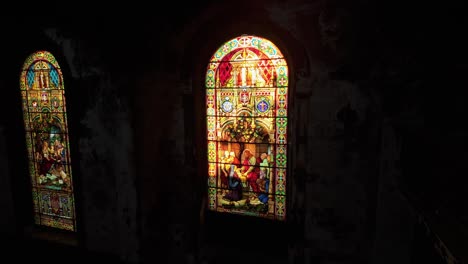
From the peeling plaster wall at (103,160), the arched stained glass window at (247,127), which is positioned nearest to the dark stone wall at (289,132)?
the peeling plaster wall at (103,160)

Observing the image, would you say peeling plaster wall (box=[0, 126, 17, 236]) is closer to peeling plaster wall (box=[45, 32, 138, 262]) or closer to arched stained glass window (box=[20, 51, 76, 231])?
arched stained glass window (box=[20, 51, 76, 231])

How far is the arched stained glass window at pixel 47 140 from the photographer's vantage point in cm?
379

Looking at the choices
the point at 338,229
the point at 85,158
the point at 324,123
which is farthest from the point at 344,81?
the point at 85,158

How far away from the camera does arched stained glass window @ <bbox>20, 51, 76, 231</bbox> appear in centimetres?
379

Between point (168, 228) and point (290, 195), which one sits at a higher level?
point (290, 195)

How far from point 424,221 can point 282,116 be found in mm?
1909

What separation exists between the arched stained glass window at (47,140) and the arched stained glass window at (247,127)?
2.60 m

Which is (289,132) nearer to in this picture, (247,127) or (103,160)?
(247,127)

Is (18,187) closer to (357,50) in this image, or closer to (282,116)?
(282,116)

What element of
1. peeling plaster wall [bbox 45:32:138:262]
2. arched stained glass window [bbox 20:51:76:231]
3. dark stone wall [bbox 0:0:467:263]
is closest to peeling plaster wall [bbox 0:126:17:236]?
dark stone wall [bbox 0:0:467:263]

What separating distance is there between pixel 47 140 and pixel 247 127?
3604 millimetres

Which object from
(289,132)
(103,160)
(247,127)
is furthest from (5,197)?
(289,132)

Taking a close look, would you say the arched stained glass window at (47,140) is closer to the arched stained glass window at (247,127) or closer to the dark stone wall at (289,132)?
the dark stone wall at (289,132)

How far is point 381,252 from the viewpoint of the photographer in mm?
2613
